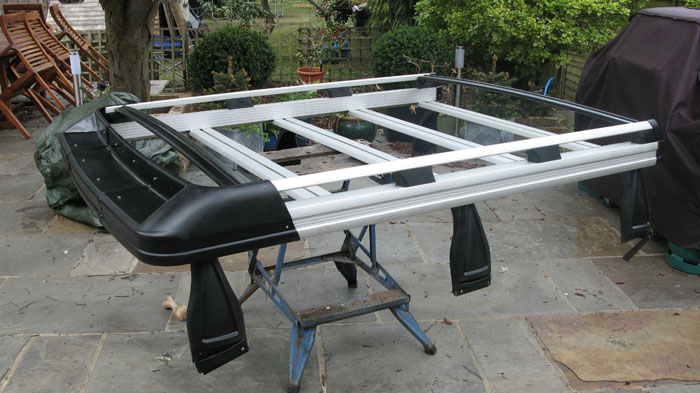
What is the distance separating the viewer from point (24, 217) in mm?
5211

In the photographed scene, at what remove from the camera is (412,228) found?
508 centimetres

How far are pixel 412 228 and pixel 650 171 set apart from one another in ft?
5.80

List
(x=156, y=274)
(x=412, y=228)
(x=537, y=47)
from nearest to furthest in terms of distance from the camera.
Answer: (x=156, y=274)
(x=412, y=228)
(x=537, y=47)

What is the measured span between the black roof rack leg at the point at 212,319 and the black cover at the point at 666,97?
2864 mm

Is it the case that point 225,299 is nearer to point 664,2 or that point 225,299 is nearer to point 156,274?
point 156,274

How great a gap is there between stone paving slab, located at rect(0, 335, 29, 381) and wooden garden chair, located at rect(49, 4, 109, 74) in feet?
23.9

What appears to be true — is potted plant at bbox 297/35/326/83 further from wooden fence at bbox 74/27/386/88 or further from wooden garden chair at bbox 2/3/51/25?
wooden garden chair at bbox 2/3/51/25

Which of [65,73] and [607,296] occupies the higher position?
[65,73]

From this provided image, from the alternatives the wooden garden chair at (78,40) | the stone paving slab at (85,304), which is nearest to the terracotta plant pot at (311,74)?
the wooden garden chair at (78,40)

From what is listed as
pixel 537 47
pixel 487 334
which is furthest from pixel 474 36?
pixel 487 334

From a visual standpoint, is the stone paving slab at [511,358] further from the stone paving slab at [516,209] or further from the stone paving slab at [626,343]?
the stone paving slab at [516,209]

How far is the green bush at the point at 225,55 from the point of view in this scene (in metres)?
7.47

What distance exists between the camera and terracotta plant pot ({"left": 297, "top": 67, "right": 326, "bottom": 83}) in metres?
8.55

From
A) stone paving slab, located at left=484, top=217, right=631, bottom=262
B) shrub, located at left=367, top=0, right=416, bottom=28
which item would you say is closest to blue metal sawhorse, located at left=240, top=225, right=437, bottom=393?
stone paving slab, located at left=484, top=217, right=631, bottom=262
